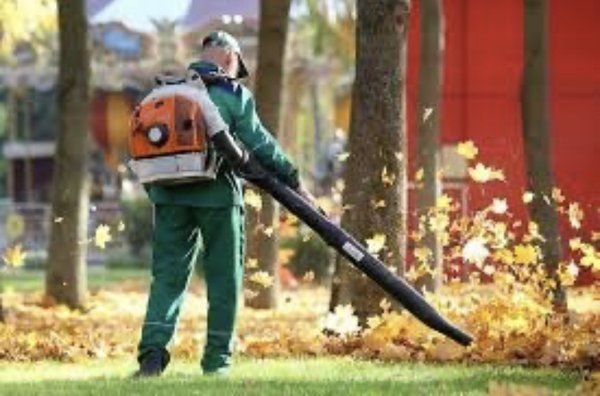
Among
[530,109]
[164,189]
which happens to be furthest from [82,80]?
[164,189]

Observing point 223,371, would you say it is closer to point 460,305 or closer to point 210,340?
point 210,340

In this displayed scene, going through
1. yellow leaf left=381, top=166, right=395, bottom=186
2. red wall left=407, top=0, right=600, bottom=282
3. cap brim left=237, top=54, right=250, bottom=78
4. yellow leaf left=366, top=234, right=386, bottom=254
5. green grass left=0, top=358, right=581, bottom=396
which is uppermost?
red wall left=407, top=0, right=600, bottom=282

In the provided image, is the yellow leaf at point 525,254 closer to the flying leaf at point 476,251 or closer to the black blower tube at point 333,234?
the flying leaf at point 476,251

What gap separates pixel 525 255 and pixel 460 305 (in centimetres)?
72

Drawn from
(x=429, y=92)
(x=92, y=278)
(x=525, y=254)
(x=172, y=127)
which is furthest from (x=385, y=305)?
(x=92, y=278)

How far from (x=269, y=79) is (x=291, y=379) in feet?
28.0

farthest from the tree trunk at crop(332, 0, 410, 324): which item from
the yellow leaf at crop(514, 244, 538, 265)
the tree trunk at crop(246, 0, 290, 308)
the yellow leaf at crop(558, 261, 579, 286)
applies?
the tree trunk at crop(246, 0, 290, 308)

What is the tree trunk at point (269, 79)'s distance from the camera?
16.2 metres

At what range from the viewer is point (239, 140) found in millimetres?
7934

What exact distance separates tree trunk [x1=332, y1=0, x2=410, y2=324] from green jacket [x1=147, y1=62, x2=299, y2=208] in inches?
98.1

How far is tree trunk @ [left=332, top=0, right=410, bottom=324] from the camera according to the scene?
34.1 ft

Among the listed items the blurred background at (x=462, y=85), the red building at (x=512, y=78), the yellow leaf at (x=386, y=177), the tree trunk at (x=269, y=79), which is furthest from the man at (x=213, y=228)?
the red building at (x=512, y=78)

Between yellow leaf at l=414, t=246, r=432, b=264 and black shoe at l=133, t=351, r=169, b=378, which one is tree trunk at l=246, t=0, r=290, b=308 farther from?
black shoe at l=133, t=351, r=169, b=378

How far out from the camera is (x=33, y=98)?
48094 mm
